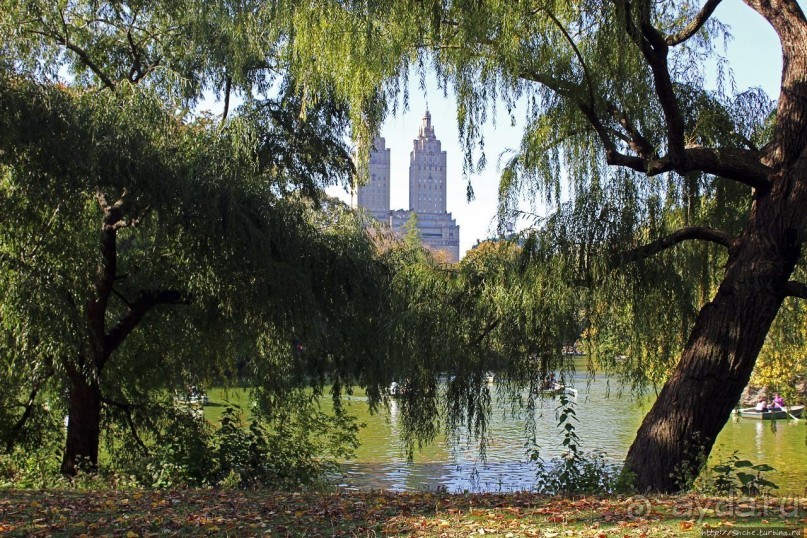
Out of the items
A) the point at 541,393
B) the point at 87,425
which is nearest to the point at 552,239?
the point at 541,393

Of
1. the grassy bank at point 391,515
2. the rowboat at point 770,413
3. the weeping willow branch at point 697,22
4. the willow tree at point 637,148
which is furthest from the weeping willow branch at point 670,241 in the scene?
the rowboat at point 770,413

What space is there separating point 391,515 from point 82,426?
467 cm

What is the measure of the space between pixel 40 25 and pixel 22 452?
14.9ft

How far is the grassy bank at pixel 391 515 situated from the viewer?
4535mm

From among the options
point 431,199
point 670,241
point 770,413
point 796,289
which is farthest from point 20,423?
point 431,199

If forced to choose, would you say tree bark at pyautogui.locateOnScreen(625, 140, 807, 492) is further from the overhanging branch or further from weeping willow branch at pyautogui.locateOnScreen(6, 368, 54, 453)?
weeping willow branch at pyautogui.locateOnScreen(6, 368, 54, 453)

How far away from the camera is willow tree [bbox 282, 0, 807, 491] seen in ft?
21.5

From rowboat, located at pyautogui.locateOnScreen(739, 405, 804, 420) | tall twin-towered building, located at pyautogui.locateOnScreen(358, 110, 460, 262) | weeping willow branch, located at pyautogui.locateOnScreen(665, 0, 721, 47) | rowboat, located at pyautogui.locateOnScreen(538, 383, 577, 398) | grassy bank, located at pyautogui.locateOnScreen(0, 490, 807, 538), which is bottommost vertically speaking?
rowboat, located at pyautogui.locateOnScreen(739, 405, 804, 420)

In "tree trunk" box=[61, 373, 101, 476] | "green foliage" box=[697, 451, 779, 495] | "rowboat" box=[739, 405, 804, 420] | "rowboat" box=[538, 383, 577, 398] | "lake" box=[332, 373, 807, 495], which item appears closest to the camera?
"green foliage" box=[697, 451, 779, 495]

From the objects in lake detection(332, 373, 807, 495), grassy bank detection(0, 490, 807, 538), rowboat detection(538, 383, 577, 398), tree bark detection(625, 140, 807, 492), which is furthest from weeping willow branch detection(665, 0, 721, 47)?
grassy bank detection(0, 490, 807, 538)

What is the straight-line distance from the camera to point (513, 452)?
51.5 feet

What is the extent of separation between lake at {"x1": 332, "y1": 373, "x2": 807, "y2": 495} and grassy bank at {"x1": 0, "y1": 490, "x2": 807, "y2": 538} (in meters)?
2.45

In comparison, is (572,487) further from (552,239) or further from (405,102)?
(405,102)

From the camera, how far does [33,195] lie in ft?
23.7
